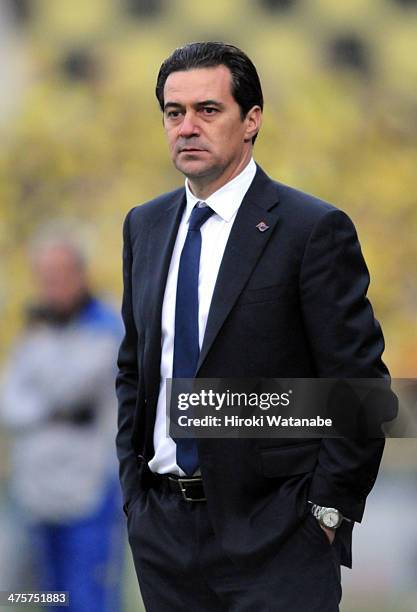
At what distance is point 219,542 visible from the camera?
230 cm

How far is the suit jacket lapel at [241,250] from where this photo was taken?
7.50 ft

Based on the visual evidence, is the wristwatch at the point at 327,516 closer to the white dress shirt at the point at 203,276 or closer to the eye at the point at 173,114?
the white dress shirt at the point at 203,276

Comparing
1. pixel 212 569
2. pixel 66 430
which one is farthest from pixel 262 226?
pixel 66 430

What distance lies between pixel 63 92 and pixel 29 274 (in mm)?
540

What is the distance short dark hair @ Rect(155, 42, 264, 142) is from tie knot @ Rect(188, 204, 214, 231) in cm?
20

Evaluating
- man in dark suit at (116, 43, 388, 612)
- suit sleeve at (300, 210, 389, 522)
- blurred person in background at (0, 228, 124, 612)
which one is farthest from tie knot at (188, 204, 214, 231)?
blurred person in background at (0, 228, 124, 612)

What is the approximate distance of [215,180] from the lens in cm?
239

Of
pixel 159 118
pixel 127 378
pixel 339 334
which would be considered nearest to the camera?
pixel 339 334

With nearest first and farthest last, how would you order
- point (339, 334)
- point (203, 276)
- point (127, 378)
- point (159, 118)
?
1. point (339, 334)
2. point (203, 276)
3. point (127, 378)
4. point (159, 118)

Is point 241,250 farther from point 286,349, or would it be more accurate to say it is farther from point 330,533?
point 330,533

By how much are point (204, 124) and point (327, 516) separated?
799 millimetres

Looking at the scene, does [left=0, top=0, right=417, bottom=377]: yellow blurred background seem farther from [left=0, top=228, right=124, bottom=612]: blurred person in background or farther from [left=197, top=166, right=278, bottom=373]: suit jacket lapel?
[left=197, top=166, right=278, bottom=373]: suit jacket lapel

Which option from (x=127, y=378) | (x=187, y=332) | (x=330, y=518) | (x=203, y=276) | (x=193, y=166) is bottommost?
(x=330, y=518)

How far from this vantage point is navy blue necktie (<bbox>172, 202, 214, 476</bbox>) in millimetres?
2328
